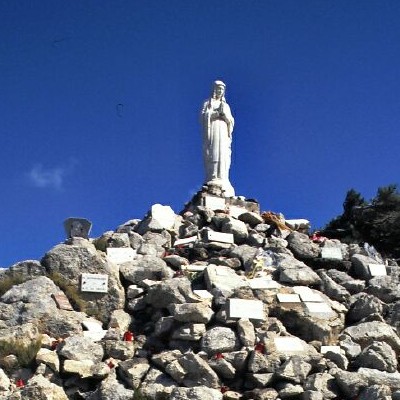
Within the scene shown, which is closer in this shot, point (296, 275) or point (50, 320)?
point (50, 320)

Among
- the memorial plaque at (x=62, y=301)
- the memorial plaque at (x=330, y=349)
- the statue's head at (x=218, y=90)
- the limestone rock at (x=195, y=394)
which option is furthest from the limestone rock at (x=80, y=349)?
the statue's head at (x=218, y=90)

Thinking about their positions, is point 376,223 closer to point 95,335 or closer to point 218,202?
point 218,202

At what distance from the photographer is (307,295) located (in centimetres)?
1231

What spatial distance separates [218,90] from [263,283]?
35.8 ft

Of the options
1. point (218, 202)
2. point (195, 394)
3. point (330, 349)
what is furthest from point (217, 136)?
point (195, 394)

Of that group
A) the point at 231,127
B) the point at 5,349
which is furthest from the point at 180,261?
the point at 231,127

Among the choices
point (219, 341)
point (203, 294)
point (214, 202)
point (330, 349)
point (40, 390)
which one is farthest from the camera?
point (214, 202)

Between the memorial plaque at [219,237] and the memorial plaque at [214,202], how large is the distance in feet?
10.0

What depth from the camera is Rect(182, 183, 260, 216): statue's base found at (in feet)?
61.0

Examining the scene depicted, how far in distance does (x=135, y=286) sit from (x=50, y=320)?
80.6 inches

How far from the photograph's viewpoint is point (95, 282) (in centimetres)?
1231

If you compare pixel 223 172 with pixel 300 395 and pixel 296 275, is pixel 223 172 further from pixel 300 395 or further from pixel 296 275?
pixel 300 395

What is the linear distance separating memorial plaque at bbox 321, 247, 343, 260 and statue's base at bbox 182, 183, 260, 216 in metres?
3.88

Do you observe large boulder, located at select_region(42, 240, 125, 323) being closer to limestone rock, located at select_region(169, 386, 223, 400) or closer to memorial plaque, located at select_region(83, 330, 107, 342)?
memorial plaque, located at select_region(83, 330, 107, 342)
